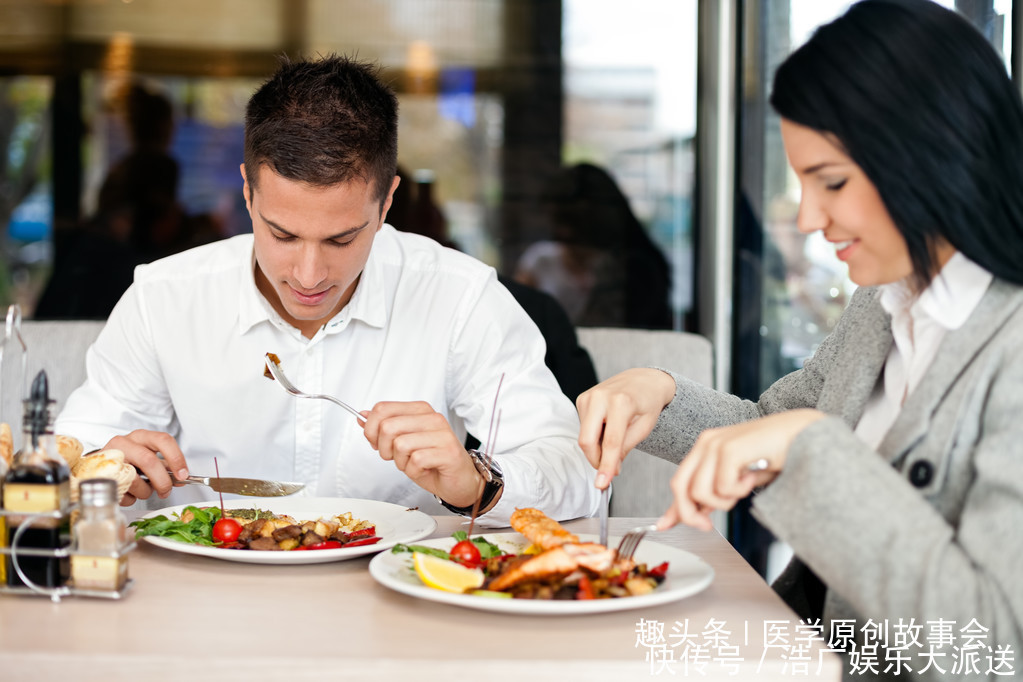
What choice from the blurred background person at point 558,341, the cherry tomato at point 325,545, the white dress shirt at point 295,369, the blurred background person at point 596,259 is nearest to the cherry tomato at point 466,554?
the cherry tomato at point 325,545

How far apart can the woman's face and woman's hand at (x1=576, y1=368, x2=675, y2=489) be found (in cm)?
35

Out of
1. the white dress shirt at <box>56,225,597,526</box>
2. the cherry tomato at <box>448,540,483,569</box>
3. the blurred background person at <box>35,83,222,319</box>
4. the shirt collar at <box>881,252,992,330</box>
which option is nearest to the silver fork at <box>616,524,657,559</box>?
the cherry tomato at <box>448,540,483,569</box>

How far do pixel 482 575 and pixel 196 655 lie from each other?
1.02ft

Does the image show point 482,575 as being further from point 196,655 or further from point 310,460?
point 310,460

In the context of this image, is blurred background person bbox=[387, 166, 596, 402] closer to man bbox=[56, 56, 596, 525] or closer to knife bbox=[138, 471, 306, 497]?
man bbox=[56, 56, 596, 525]

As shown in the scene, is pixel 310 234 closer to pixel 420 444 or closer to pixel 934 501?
pixel 420 444

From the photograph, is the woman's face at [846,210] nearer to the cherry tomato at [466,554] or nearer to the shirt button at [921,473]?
the shirt button at [921,473]

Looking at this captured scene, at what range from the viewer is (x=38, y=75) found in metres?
3.16

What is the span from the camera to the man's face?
1550 mm

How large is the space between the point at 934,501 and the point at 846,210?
0.32 metres

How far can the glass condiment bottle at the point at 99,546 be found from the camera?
102 centimetres

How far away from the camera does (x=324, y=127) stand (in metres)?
1.60

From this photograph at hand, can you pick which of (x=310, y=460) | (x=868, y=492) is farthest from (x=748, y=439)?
(x=310, y=460)

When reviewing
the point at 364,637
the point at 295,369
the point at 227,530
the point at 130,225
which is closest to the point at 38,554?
the point at 227,530
